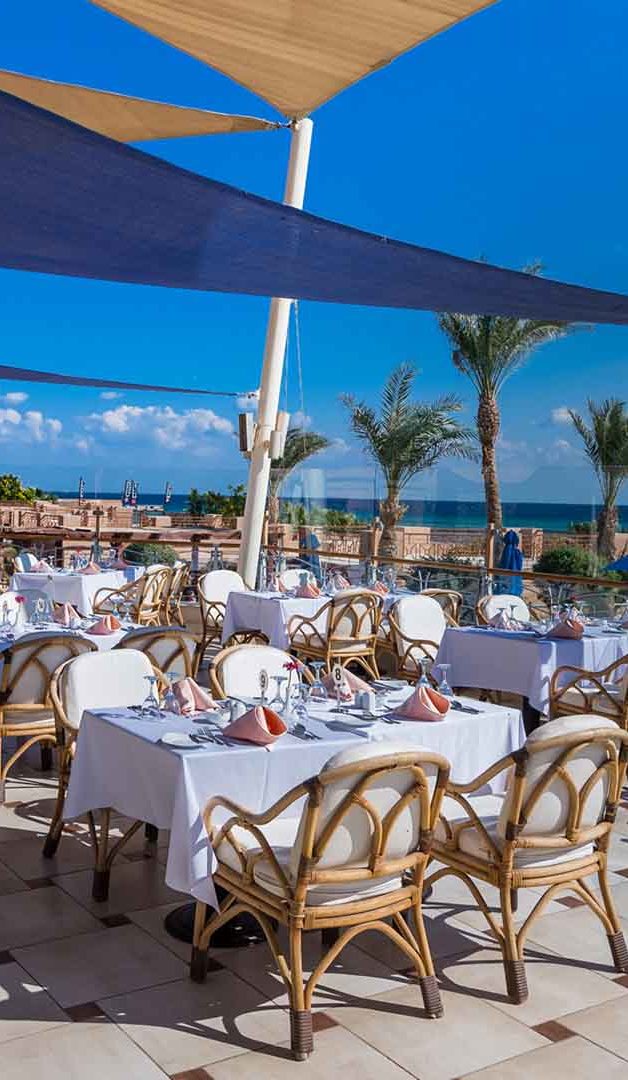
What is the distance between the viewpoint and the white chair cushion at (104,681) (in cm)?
458

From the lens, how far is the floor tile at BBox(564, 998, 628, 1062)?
3.17 m

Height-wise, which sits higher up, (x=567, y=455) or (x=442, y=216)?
(x=442, y=216)

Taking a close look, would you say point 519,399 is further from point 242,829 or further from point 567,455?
point 242,829

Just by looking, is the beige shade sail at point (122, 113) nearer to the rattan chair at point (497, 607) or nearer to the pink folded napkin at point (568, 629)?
the rattan chair at point (497, 607)

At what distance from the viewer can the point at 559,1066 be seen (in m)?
3.04

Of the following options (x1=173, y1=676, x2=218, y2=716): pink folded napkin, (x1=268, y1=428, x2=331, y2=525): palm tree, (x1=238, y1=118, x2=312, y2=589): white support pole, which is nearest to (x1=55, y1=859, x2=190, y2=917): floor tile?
(x1=173, y1=676, x2=218, y2=716): pink folded napkin

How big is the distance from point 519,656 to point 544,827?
330cm

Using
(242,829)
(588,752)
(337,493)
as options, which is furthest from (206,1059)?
(337,493)

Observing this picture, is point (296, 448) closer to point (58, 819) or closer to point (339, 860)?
point (58, 819)

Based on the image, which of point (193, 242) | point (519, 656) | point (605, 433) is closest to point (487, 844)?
point (193, 242)

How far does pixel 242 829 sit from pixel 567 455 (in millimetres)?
43022

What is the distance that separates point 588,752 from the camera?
349 cm

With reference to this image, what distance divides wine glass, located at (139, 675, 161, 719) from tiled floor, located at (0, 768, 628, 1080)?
0.68 m

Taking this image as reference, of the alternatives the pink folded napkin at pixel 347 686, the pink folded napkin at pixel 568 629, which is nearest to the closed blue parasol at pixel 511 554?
the pink folded napkin at pixel 568 629
